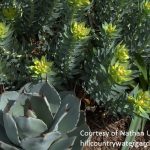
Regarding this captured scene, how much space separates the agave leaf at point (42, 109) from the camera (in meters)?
1.91

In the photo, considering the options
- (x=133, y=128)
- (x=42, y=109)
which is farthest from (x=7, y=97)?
(x=133, y=128)

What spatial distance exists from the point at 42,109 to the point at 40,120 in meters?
0.12

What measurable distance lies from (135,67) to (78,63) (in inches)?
15.3

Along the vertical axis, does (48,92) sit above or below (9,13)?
below

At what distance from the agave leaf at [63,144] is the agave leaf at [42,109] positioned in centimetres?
10

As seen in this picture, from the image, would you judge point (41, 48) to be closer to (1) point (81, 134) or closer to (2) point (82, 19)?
(2) point (82, 19)

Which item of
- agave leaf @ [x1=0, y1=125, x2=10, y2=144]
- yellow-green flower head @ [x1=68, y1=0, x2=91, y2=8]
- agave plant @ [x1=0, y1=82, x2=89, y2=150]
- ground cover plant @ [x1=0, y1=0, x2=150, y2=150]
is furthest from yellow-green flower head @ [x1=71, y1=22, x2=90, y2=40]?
agave leaf @ [x1=0, y1=125, x2=10, y2=144]

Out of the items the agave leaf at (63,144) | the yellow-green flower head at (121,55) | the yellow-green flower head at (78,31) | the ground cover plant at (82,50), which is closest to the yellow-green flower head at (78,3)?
the ground cover plant at (82,50)

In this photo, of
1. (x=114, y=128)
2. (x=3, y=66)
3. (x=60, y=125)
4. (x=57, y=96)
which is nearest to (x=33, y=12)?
(x=3, y=66)

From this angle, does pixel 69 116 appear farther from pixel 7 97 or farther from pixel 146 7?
pixel 146 7

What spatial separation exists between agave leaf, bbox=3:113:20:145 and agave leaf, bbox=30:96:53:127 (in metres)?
0.15

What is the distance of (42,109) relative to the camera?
1.94 m

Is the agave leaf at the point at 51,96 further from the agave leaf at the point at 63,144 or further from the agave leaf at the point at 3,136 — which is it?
the agave leaf at the point at 3,136

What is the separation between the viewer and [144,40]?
2.14 meters
